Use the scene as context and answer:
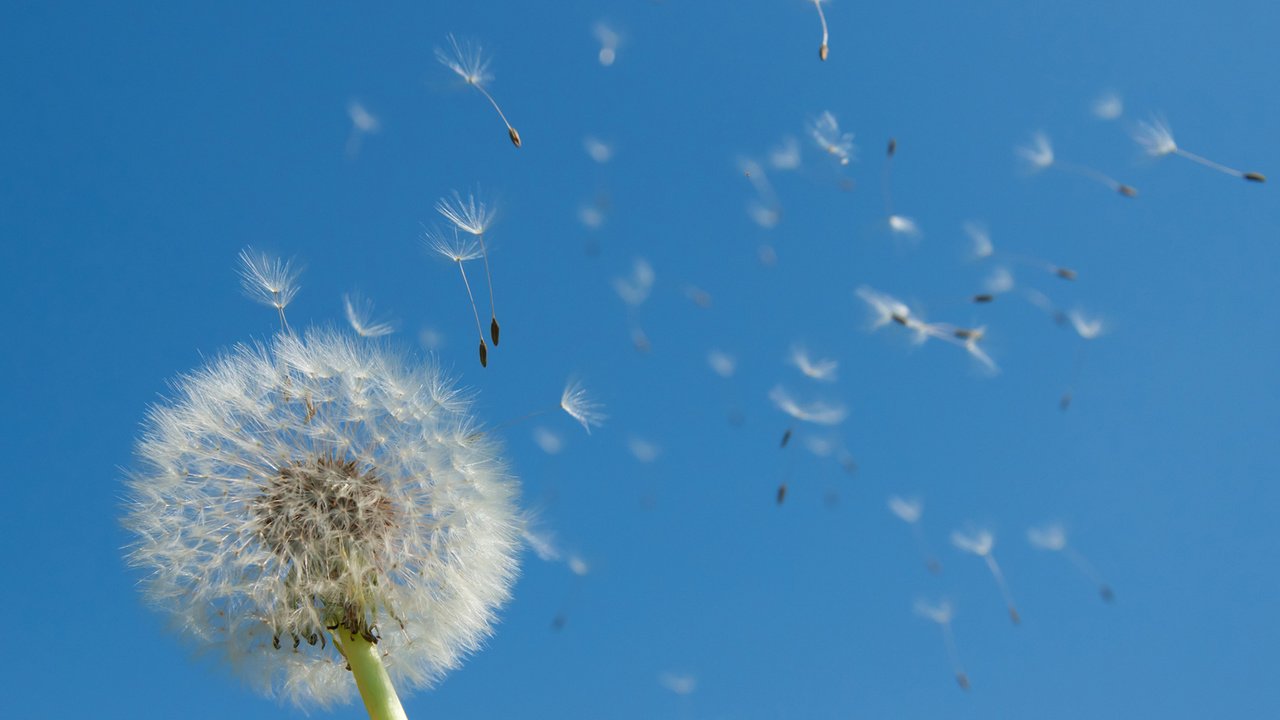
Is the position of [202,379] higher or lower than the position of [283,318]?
lower

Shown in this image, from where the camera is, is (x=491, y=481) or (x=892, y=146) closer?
(x=892, y=146)

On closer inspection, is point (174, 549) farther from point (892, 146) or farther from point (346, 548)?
point (892, 146)

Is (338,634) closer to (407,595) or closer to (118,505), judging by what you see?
(407,595)

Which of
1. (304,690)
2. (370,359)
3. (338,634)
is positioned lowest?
(304,690)

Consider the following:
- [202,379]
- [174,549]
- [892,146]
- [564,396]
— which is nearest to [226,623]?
[174,549]

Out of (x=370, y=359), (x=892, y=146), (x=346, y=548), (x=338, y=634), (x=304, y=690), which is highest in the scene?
(x=892, y=146)

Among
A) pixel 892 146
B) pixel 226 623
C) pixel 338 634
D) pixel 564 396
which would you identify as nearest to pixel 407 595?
pixel 338 634
